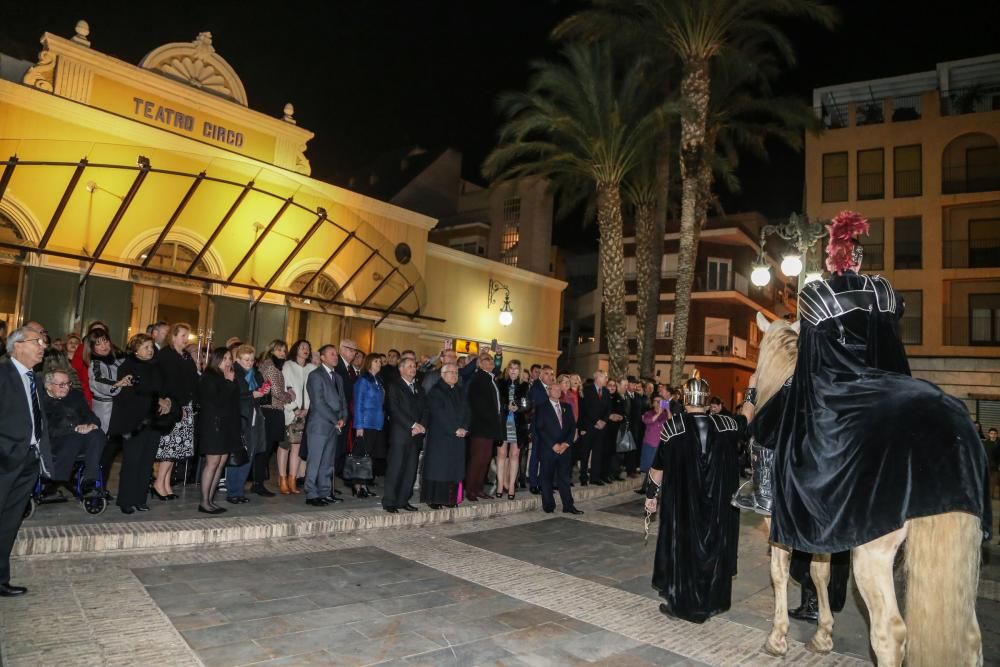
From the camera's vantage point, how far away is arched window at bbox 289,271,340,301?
16984 mm

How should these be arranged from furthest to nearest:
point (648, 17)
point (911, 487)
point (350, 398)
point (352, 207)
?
point (648, 17)
point (352, 207)
point (350, 398)
point (911, 487)

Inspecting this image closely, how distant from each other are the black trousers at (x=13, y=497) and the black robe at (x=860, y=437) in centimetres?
544

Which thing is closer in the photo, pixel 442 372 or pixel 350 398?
pixel 442 372

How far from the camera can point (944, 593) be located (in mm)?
3383

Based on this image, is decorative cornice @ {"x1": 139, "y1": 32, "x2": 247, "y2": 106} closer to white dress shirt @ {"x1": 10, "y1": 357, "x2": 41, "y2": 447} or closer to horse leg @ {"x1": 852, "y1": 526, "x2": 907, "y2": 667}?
white dress shirt @ {"x1": 10, "y1": 357, "x2": 41, "y2": 447}

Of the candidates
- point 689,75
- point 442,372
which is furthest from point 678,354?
point 442,372

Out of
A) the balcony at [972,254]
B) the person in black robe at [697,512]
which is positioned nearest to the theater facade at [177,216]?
the person in black robe at [697,512]

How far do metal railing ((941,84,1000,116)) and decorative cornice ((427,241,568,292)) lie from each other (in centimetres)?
2227

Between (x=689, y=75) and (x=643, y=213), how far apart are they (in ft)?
17.9

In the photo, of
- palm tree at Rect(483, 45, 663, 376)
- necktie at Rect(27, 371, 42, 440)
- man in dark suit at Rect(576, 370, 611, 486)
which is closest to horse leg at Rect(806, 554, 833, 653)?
necktie at Rect(27, 371, 42, 440)

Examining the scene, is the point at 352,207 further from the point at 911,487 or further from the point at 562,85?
the point at 911,487

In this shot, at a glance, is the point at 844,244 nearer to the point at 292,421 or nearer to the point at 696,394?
the point at 696,394

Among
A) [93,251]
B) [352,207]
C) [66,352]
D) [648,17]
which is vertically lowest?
[66,352]

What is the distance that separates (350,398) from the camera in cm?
1005
